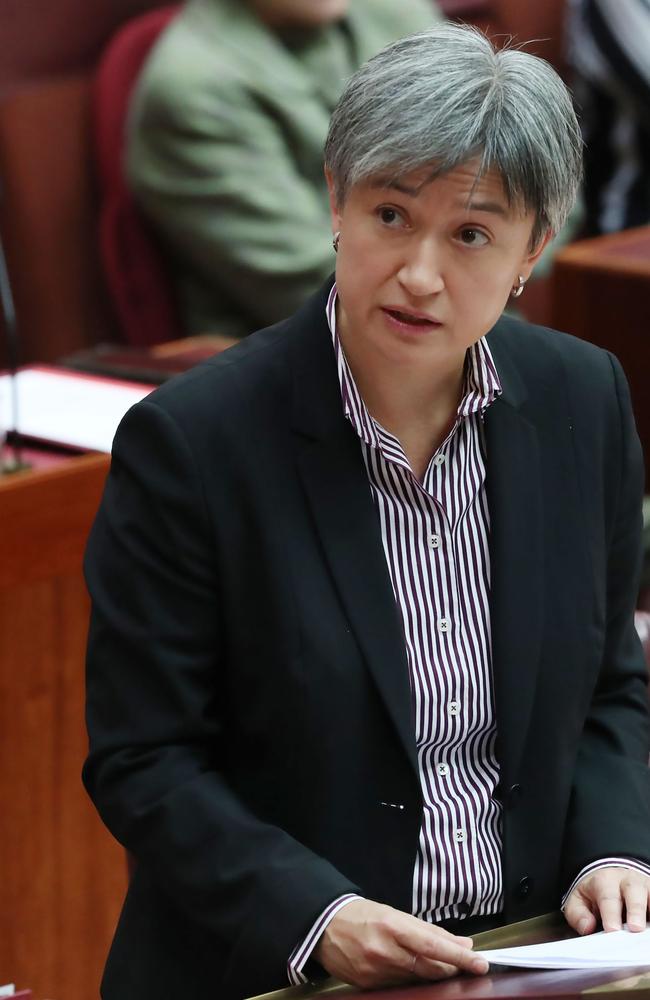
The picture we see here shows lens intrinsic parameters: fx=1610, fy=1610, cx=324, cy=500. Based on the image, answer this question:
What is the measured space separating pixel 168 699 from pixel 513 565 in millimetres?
303

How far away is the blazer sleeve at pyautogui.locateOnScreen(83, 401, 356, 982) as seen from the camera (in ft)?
3.99

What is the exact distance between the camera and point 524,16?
3.86m

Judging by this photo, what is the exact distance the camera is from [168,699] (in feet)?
4.09

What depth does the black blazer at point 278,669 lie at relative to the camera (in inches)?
48.5

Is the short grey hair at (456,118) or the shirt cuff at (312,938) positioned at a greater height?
the short grey hair at (456,118)

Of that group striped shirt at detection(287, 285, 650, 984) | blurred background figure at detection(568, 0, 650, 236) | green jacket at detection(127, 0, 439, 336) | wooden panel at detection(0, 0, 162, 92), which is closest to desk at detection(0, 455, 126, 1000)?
striped shirt at detection(287, 285, 650, 984)

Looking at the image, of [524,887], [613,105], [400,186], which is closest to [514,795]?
[524,887]

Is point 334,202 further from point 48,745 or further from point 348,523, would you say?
point 48,745

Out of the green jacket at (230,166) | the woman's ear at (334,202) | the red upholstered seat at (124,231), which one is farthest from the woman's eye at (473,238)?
the red upholstered seat at (124,231)

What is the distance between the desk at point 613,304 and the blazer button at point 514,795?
5.29 feet

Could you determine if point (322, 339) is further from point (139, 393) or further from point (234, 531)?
point (139, 393)

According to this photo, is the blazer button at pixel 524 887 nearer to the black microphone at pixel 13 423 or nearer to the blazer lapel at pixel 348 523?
the blazer lapel at pixel 348 523

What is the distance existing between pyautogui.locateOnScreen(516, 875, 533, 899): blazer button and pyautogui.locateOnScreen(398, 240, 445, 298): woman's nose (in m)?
0.49

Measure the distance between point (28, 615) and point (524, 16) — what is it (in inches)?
102
